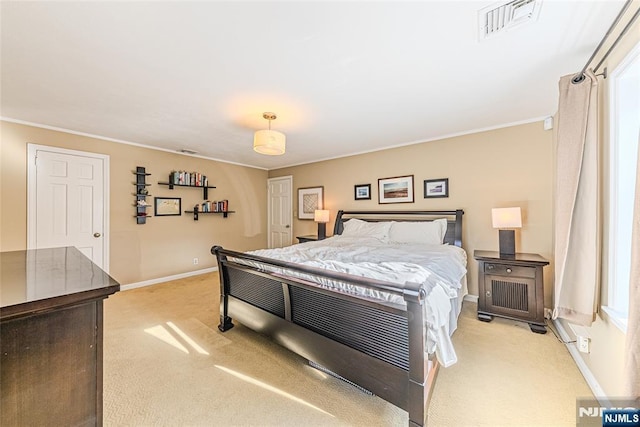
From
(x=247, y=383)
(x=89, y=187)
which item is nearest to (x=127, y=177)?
(x=89, y=187)

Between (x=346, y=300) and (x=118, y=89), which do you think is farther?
(x=118, y=89)

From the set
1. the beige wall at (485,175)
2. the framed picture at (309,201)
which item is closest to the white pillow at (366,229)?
the beige wall at (485,175)

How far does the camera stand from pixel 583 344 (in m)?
1.89

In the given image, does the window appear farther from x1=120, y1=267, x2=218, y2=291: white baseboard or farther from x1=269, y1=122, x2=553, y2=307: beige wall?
x1=120, y1=267, x2=218, y2=291: white baseboard

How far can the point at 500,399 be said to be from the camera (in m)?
1.71

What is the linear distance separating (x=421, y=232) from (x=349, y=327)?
7.60 ft

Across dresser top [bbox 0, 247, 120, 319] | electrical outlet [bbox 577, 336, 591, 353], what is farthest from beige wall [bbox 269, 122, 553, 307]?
dresser top [bbox 0, 247, 120, 319]

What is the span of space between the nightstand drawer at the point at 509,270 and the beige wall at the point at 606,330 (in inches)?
36.0

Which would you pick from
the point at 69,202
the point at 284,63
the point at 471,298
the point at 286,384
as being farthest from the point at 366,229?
the point at 69,202

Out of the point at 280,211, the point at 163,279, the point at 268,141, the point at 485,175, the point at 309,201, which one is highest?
the point at 268,141

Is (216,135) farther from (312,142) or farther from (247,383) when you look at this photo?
(247,383)

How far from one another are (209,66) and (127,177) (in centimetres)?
313

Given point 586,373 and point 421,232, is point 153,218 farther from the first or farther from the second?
point 586,373

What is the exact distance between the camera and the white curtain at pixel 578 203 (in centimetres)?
170
